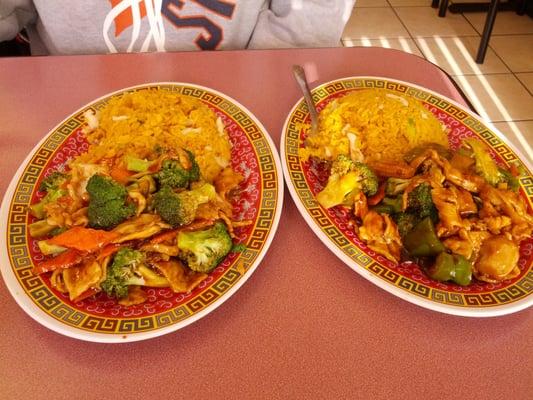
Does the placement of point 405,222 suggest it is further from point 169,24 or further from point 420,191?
point 169,24

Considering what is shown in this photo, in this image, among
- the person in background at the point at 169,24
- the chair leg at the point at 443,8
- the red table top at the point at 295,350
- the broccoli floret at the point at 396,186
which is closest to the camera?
the red table top at the point at 295,350

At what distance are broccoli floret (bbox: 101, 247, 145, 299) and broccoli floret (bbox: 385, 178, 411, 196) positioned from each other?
74cm

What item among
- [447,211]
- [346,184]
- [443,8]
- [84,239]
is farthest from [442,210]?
[443,8]

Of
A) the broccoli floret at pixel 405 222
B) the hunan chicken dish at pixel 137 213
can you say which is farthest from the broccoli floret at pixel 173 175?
the broccoli floret at pixel 405 222

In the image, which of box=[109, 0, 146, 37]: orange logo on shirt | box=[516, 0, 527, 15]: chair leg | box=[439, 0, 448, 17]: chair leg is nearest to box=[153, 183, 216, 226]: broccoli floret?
box=[109, 0, 146, 37]: orange logo on shirt

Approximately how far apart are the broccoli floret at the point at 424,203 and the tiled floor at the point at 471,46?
255 cm

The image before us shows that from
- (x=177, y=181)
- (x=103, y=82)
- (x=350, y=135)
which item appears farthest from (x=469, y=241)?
(x=103, y=82)

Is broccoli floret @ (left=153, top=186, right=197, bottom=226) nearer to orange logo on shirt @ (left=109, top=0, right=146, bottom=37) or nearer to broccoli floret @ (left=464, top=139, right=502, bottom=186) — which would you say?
broccoli floret @ (left=464, top=139, right=502, bottom=186)

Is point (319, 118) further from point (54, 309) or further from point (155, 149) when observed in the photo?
point (54, 309)

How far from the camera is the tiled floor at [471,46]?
363cm

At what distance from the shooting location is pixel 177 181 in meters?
1.20

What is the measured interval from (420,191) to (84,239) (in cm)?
90

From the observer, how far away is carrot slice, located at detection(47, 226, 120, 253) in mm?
1070

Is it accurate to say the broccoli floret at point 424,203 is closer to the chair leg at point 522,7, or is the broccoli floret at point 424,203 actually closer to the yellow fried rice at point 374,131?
the yellow fried rice at point 374,131
